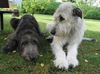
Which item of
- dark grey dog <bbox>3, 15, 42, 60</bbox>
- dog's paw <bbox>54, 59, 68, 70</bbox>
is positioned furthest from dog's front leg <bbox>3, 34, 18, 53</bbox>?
dog's paw <bbox>54, 59, 68, 70</bbox>

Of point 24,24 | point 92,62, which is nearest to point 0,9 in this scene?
point 24,24

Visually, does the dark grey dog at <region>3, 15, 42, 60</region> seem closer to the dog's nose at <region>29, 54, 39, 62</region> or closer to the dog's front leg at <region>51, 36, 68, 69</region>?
the dog's nose at <region>29, 54, 39, 62</region>

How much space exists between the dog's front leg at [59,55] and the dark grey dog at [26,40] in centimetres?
38

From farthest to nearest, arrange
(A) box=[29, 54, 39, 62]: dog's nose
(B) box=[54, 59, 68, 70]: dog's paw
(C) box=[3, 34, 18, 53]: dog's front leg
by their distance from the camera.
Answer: (C) box=[3, 34, 18, 53]: dog's front leg
(A) box=[29, 54, 39, 62]: dog's nose
(B) box=[54, 59, 68, 70]: dog's paw

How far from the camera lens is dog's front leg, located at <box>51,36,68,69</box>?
538 centimetres

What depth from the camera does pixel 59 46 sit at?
6.34m

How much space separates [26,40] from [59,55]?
0.83 metres

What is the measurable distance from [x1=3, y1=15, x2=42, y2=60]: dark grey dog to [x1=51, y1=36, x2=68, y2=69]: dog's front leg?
38 cm

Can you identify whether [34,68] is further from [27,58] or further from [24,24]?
[24,24]

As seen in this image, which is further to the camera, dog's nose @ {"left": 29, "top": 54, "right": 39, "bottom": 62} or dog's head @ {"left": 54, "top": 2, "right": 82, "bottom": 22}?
dog's head @ {"left": 54, "top": 2, "right": 82, "bottom": 22}

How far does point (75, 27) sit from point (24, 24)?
1227 mm

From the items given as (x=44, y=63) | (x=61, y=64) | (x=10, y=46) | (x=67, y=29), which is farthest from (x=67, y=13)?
(x=10, y=46)

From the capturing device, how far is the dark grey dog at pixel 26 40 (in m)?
5.86

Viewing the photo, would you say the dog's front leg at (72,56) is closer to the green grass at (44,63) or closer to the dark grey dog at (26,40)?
the green grass at (44,63)
